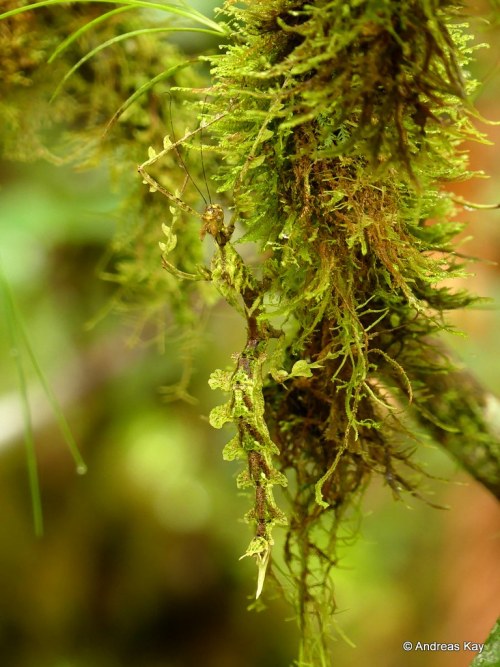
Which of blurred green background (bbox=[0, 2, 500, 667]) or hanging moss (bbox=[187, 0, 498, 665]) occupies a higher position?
hanging moss (bbox=[187, 0, 498, 665])

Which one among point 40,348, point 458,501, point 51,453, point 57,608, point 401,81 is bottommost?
point 57,608

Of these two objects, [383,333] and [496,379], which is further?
[496,379]

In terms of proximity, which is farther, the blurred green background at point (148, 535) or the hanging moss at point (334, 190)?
the blurred green background at point (148, 535)

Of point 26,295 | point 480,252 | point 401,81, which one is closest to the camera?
point 401,81

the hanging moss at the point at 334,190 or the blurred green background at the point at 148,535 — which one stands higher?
the hanging moss at the point at 334,190

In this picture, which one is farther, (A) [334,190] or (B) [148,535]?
(B) [148,535]

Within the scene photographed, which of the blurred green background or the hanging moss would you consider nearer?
the hanging moss

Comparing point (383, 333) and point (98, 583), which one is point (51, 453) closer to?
point (98, 583)

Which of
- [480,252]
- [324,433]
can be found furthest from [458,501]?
[324,433]
